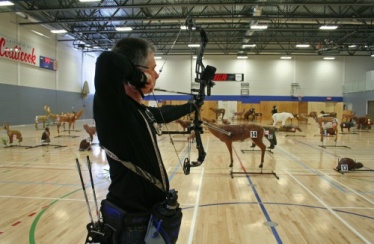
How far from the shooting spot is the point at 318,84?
32.2 metres

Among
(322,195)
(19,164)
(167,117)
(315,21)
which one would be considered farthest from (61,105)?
(167,117)

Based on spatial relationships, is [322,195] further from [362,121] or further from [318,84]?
[318,84]

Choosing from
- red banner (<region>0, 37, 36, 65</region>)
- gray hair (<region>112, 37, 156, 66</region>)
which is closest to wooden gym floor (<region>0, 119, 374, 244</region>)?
gray hair (<region>112, 37, 156, 66</region>)

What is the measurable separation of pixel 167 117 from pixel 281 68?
3208 centimetres

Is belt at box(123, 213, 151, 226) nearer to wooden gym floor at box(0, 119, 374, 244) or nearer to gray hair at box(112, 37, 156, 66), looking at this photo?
gray hair at box(112, 37, 156, 66)

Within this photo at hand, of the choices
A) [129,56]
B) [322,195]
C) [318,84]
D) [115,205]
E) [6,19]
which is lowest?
[322,195]

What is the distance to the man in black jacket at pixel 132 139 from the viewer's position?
1.32 metres

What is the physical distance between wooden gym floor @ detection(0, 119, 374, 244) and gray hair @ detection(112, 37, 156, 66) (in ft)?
3.92

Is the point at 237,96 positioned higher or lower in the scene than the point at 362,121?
higher

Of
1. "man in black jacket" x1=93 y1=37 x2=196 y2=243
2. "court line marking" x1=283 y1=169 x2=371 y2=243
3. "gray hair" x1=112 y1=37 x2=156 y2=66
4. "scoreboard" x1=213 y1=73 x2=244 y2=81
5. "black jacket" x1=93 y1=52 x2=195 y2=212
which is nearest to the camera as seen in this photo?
"black jacket" x1=93 y1=52 x2=195 y2=212

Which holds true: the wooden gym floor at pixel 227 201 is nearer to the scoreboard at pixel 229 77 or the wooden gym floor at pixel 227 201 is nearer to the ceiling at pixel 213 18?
the ceiling at pixel 213 18

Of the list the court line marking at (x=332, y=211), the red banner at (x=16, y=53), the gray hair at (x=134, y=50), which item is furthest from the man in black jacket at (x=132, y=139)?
the red banner at (x=16, y=53)

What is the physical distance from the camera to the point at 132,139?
1386 millimetres

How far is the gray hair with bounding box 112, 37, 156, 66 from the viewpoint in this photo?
1451 millimetres
